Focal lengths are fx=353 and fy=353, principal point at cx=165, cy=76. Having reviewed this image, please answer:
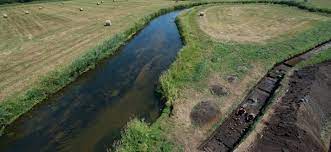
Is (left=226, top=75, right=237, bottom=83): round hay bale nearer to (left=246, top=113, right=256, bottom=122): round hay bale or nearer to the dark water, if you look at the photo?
(left=246, top=113, right=256, bottom=122): round hay bale

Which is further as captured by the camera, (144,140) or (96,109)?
(96,109)

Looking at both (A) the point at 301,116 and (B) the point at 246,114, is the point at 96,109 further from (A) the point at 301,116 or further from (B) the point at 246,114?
(A) the point at 301,116

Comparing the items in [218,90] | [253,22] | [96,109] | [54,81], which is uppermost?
[253,22]

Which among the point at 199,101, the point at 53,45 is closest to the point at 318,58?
the point at 199,101

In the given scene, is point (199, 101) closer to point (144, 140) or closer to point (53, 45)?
point (144, 140)

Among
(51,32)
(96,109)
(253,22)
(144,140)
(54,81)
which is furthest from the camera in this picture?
(253,22)

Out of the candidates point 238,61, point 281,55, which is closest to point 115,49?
point 238,61

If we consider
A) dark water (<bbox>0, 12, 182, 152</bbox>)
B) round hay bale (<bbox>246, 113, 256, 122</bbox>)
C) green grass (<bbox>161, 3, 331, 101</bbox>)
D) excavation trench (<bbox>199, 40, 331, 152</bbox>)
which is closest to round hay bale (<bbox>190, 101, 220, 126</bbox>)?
excavation trench (<bbox>199, 40, 331, 152</bbox>)

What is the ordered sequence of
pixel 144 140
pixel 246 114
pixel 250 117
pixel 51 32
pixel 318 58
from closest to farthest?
pixel 144 140 < pixel 250 117 < pixel 246 114 < pixel 318 58 < pixel 51 32

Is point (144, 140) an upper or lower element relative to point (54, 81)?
lower
